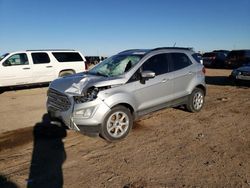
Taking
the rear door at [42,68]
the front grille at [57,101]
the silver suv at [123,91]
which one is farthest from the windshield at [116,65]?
the rear door at [42,68]

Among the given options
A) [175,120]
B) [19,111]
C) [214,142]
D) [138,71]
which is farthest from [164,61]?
[19,111]

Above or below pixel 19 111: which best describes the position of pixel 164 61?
above

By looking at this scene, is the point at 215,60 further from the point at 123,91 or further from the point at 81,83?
the point at 81,83

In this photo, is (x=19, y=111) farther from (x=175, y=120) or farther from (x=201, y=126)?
(x=201, y=126)

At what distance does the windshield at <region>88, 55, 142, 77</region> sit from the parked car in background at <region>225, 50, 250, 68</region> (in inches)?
766

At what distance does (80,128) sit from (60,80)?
1375 mm

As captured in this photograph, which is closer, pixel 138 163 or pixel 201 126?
pixel 138 163

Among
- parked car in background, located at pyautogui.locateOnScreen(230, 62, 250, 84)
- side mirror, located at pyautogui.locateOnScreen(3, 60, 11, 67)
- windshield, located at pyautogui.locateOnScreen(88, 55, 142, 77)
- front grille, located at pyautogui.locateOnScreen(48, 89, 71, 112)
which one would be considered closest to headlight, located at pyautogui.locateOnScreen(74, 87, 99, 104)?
front grille, located at pyautogui.locateOnScreen(48, 89, 71, 112)

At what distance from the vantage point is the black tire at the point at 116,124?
17.1ft

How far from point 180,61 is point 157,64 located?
36.6 inches

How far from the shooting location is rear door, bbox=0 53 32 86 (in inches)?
468

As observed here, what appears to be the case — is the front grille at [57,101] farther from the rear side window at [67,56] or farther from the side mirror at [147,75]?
the rear side window at [67,56]

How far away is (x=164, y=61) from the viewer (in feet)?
21.3

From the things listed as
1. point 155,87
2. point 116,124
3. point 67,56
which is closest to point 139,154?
point 116,124
